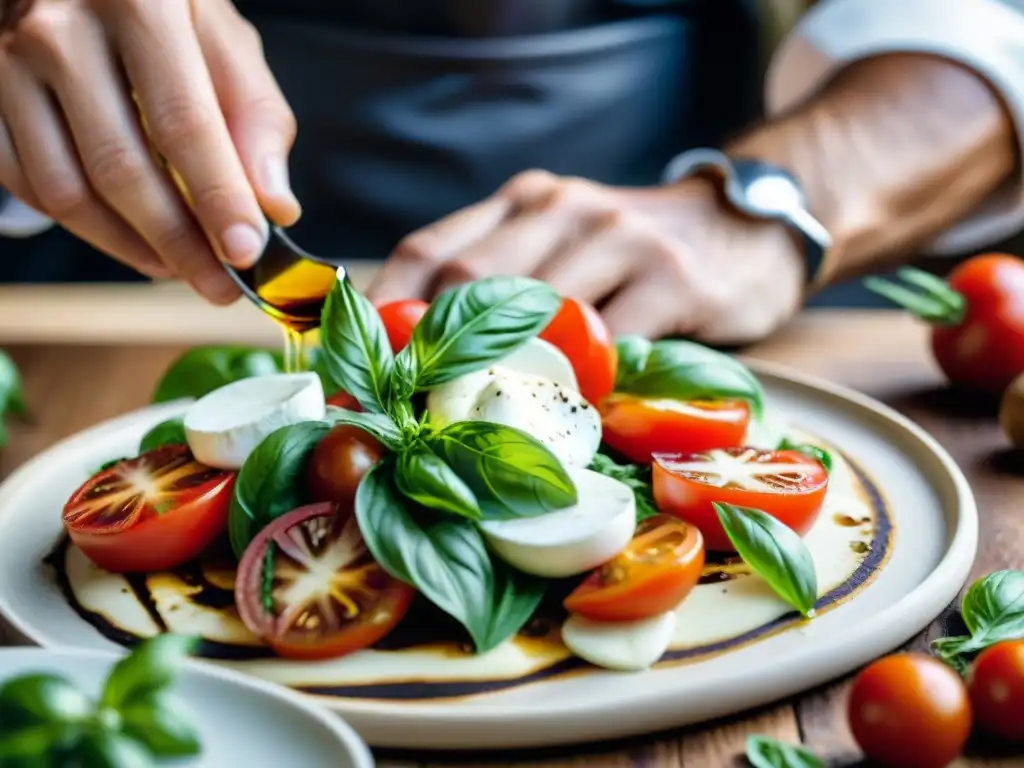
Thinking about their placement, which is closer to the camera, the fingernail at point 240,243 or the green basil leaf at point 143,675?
the green basil leaf at point 143,675

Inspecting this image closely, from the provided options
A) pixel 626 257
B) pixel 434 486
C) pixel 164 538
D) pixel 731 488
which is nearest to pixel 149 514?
pixel 164 538

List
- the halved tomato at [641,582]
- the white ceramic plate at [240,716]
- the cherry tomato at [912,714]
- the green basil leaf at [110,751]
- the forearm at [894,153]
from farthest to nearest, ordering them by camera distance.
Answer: the forearm at [894,153]
the halved tomato at [641,582]
the cherry tomato at [912,714]
the white ceramic plate at [240,716]
the green basil leaf at [110,751]

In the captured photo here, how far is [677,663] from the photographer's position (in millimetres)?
966

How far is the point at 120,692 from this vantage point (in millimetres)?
628

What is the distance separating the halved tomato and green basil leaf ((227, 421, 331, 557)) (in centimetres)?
26

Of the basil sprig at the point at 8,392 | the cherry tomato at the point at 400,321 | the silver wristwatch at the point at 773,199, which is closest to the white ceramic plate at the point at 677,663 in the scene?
the basil sprig at the point at 8,392

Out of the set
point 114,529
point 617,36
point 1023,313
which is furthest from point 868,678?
point 617,36

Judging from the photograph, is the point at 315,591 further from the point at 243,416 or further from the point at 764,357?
the point at 764,357

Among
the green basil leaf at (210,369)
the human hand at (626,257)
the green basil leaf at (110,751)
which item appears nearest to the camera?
the green basil leaf at (110,751)

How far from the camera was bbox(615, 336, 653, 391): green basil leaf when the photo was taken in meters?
1.34

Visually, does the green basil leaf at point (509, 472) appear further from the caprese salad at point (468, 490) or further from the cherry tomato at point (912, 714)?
the cherry tomato at point (912, 714)

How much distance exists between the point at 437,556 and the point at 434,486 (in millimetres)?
55

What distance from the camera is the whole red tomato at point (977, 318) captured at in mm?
1684

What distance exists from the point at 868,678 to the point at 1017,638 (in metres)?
0.19
